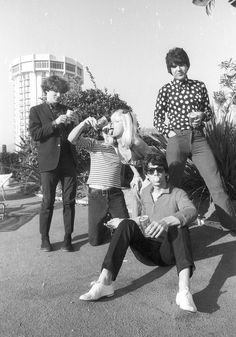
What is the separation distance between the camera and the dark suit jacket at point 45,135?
4234 mm

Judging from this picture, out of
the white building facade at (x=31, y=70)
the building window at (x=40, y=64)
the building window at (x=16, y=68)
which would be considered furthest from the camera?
the building window at (x=16, y=68)

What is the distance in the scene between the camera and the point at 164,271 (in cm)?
356

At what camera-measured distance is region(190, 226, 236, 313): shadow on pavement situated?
296 cm

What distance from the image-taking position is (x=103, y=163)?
432 cm

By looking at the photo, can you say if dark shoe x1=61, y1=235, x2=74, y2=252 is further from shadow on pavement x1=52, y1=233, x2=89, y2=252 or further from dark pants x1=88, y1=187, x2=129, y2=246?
dark pants x1=88, y1=187, x2=129, y2=246

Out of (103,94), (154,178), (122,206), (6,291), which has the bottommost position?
(6,291)

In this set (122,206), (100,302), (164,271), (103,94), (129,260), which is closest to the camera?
(100,302)

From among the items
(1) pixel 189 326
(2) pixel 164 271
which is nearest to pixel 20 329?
(1) pixel 189 326

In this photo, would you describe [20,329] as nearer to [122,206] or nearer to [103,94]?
[122,206]

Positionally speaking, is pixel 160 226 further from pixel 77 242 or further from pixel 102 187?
pixel 77 242

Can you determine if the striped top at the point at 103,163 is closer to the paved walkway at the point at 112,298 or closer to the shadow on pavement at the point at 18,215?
the paved walkway at the point at 112,298

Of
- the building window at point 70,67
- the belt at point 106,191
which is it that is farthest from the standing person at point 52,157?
the building window at point 70,67

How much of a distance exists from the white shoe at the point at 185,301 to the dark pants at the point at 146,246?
20 centimetres

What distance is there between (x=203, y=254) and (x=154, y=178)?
46.2 inches
